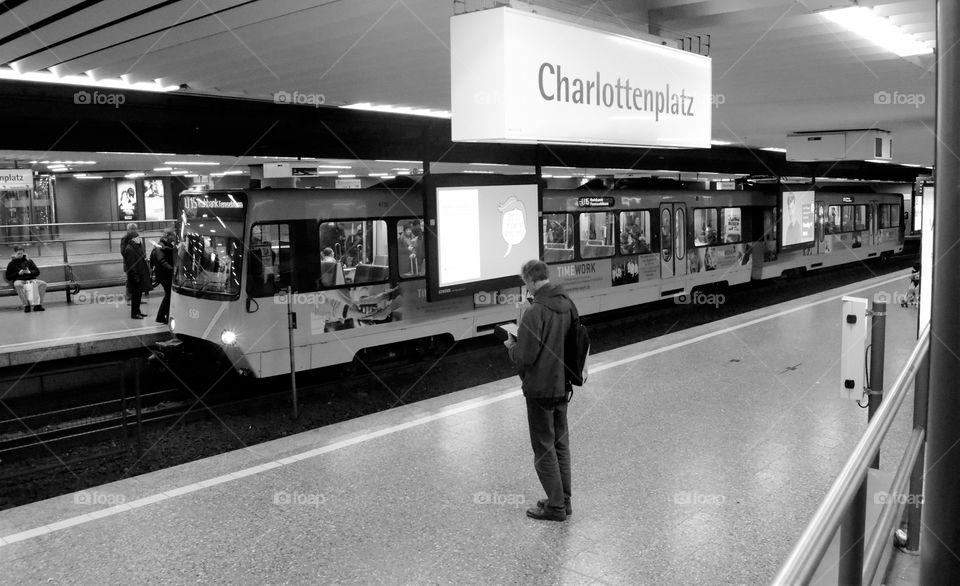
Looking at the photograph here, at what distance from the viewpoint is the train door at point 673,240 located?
17.8m

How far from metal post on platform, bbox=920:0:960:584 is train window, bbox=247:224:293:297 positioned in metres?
8.97

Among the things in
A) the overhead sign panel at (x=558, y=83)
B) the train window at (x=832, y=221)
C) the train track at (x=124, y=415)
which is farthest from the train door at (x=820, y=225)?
the overhead sign panel at (x=558, y=83)

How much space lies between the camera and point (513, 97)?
4.51 metres

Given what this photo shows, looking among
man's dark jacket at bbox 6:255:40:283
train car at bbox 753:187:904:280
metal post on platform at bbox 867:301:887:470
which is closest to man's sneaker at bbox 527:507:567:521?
metal post on platform at bbox 867:301:887:470

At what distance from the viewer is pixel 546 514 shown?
5441 mm

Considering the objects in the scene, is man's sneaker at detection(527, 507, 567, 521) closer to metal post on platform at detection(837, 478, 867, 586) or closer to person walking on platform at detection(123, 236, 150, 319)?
metal post on platform at detection(837, 478, 867, 586)

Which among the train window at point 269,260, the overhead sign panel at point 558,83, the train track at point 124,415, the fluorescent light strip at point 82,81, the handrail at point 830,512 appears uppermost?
the fluorescent light strip at point 82,81

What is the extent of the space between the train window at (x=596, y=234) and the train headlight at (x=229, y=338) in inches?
282

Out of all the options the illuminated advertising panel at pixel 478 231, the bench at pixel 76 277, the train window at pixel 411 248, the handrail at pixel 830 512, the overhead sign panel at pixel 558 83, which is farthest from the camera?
the bench at pixel 76 277

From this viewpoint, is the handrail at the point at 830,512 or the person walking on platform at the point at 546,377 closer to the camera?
the handrail at the point at 830,512

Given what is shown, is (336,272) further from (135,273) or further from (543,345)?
(543,345)

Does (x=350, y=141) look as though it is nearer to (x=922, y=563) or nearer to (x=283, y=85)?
(x=283, y=85)

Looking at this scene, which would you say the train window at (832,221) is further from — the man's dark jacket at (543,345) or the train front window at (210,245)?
the man's dark jacket at (543,345)

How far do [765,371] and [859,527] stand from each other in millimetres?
7694
